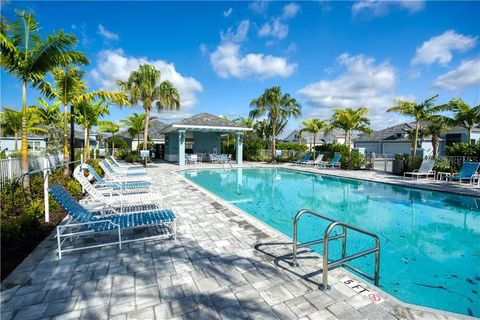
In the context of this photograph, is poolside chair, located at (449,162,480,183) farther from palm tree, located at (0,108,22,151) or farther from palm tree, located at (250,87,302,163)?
palm tree, located at (0,108,22,151)

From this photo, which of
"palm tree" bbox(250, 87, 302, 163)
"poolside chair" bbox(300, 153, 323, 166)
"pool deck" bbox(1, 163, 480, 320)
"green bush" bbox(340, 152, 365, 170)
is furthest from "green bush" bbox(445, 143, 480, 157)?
"pool deck" bbox(1, 163, 480, 320)

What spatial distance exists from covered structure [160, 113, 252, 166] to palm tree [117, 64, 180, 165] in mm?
2563

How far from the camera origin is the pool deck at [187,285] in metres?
2.82

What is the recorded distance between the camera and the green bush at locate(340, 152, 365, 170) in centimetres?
1867

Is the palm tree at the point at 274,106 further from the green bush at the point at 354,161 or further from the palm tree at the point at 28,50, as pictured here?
the palm tree at the point at 28,50

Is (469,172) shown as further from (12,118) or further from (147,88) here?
(12,118)

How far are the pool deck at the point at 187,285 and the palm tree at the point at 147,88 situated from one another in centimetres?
1886

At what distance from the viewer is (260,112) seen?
960 inches

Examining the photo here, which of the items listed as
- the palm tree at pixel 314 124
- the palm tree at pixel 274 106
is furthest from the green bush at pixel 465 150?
the palm tree at pixel 274 106

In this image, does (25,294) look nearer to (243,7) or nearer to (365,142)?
(243,7)

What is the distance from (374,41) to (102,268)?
14.3 m

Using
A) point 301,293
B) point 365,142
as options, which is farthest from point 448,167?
point 365,142

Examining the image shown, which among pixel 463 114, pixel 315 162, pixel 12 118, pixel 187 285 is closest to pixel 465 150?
pixel 463 114

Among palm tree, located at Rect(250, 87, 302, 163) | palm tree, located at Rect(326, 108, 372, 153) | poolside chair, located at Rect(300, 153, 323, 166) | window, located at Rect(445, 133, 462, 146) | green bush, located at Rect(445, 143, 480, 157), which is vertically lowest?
poolside chair, located at Rect(300, 153, 323, 166)
